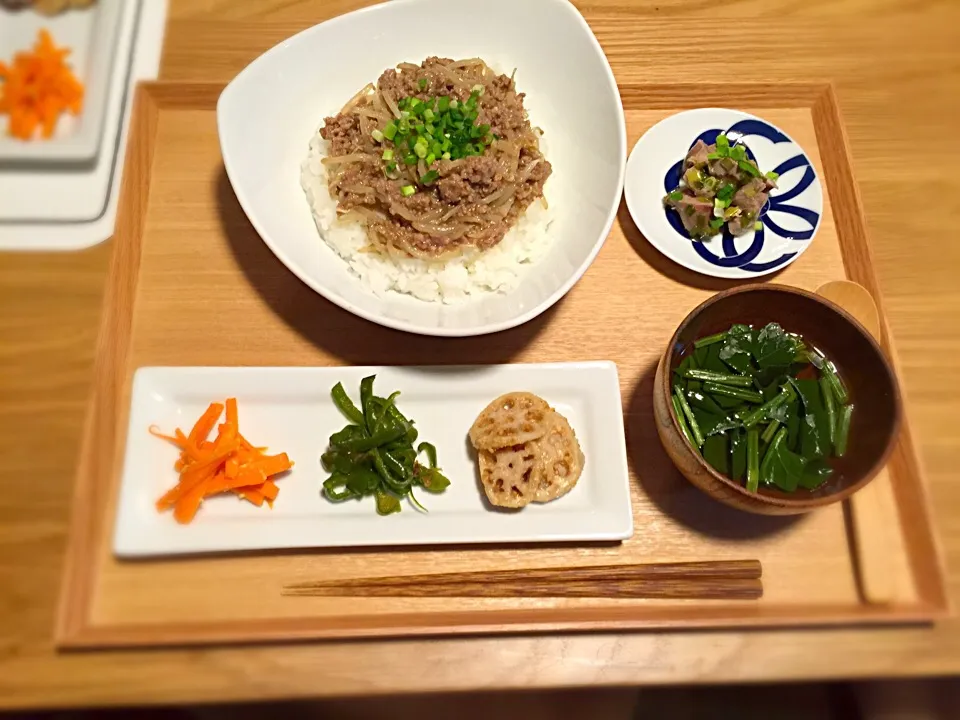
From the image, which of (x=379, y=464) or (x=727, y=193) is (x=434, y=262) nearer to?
(x=379, y=464)

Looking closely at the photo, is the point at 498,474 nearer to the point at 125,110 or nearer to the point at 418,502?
the point at 418,502

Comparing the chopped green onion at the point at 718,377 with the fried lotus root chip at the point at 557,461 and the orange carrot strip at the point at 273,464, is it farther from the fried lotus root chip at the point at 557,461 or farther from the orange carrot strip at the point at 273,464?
the orange carrot strip at the point at 273,464

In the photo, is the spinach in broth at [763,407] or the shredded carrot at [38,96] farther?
the shredded carrot at [38,96]

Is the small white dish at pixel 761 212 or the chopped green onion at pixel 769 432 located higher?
the small white dish at pixel 761 212

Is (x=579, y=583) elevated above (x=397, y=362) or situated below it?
below

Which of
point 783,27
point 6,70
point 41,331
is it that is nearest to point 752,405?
point 783,27

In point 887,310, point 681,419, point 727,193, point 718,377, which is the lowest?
point 681,419

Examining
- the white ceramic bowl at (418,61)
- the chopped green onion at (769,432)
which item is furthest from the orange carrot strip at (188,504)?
the chopped green onion at (769,432)

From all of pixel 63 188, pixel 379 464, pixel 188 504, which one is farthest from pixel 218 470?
pixel 63 188
